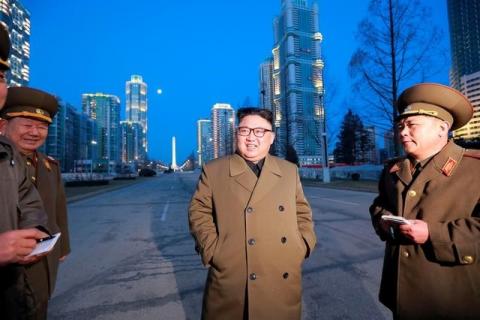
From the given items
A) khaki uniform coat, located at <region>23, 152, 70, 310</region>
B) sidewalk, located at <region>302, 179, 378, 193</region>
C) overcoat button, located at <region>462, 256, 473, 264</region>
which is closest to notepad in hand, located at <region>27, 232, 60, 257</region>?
khaki uniform coat, located at <region>23, 152, 70, 310</region>

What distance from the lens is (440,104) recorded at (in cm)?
209

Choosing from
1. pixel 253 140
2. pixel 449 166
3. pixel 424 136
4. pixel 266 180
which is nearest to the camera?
pixel 449 166

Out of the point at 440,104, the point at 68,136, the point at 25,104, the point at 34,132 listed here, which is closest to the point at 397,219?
the point at 440,104

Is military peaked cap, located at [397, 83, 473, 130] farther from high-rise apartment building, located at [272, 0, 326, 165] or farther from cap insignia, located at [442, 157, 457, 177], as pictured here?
high-rise apartment building, located at [272, 0, 326, 165]

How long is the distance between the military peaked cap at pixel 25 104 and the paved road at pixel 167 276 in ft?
7.31

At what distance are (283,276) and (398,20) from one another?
19.3 m

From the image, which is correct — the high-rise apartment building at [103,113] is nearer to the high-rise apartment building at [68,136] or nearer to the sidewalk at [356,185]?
the high-rise apartment building at [68,136]

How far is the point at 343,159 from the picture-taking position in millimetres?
75312

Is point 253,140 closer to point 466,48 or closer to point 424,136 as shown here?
point 424,136

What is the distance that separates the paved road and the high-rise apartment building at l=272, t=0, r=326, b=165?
22.3 m

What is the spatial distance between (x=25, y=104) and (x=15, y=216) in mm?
1394

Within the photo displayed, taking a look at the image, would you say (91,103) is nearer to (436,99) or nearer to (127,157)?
(127,157)

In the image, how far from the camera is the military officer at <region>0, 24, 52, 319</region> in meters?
1.55

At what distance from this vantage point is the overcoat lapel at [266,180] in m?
2.30
